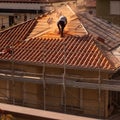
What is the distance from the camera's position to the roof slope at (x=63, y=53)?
17.5 meters

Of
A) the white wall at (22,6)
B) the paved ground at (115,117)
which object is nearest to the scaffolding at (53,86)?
the paved ground at (115,117)

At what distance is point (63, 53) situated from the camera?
1847 cm

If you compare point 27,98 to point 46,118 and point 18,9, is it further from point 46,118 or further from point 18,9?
point 18,9

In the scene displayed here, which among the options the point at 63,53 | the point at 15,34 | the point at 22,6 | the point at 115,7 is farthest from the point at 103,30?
the point at 22,6

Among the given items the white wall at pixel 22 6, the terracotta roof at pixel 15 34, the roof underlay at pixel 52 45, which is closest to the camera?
the roof underlay at pixel 52 45

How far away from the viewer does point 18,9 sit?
151 ft

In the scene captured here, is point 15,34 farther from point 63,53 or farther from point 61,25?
point 63,53

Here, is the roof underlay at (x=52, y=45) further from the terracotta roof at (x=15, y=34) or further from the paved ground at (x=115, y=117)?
the paved ground at (x=115, y=117)

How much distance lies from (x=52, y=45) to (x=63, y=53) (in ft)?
3.06

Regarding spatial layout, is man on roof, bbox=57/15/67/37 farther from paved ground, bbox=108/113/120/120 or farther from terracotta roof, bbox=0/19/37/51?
paved ground, bbox=108/113/120/120

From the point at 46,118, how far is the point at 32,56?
13.1ft

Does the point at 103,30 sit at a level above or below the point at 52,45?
above

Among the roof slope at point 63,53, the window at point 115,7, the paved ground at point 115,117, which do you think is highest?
the window at point 115,7

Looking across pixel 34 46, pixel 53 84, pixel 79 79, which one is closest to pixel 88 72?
pixel 79 79
